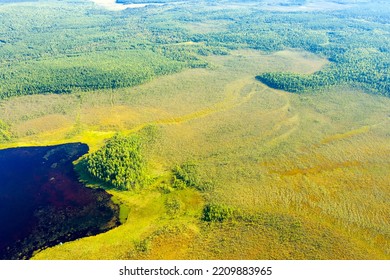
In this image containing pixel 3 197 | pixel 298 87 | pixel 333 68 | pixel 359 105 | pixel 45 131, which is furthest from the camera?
pixel 333 68

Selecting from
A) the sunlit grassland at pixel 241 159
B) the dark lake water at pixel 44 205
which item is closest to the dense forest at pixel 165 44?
the sunlit grassland at pixel 241 159

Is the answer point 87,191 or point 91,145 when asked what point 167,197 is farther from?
point 91,145

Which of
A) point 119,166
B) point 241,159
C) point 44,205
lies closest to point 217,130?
point 241,159

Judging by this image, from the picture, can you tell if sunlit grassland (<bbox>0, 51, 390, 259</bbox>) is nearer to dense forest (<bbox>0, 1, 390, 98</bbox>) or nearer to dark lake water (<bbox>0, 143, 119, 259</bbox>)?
dark lake water (<bbox>0, 143, 119, 259</bbox>)

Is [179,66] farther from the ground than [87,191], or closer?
farther from the ground

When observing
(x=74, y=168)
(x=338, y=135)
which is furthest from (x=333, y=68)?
(x=74, y=168)

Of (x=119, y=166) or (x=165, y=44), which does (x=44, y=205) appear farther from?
(x=165, y=44)

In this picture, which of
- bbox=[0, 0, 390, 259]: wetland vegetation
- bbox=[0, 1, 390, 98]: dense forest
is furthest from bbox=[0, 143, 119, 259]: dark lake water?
bbox=[0, 1, 390, 98]: dense forest
